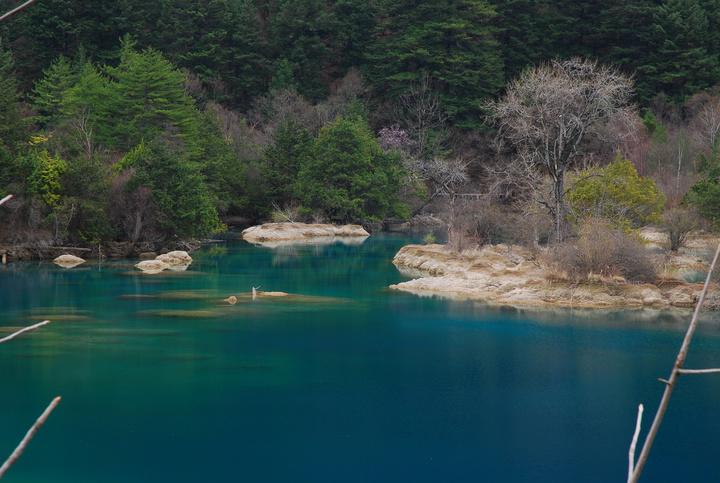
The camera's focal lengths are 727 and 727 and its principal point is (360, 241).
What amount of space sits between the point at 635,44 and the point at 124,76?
4070cm

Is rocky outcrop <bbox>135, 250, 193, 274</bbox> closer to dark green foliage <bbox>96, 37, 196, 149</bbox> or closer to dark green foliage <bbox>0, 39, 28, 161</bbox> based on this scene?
dark green foliage <bbox>0, 39, 28, 161</bbox>

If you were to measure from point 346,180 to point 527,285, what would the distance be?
28732 millimetres

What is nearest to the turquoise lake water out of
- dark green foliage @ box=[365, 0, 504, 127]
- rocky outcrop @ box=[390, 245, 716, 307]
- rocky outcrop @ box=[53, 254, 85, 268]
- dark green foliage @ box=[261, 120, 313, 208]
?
rocky outcrop @ box=[390, 245, 716, 307]

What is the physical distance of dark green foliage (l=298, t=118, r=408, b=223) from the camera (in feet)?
159

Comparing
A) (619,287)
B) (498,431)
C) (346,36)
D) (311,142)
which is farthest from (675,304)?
(346,36)

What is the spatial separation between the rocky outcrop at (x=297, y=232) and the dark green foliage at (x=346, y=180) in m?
1.60

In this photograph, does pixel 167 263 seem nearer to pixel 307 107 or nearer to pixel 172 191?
pixel 172 191

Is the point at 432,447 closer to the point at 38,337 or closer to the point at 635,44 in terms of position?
the point at 38,337

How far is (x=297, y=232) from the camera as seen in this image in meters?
46.0

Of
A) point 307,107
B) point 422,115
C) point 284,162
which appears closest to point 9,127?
point 284,162

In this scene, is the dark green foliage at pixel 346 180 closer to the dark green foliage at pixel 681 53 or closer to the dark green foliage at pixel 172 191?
the dark green foliage at pixel 172 191

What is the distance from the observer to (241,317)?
19109 millimetres

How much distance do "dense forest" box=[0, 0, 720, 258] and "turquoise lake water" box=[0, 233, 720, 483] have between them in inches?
500

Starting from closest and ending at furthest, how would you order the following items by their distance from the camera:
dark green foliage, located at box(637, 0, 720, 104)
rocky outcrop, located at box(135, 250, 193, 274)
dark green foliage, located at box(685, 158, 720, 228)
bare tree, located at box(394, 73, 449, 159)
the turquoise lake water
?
the turquoise lake water
dark green foliage, located at box(685, 158, 720, 228)
rocky outcrop, located at box(135, 250, 193, 274)
dark green foliage, located at box(637, 0, 720, 104)
bare tree, located at box(394, 73, 449, 159)
